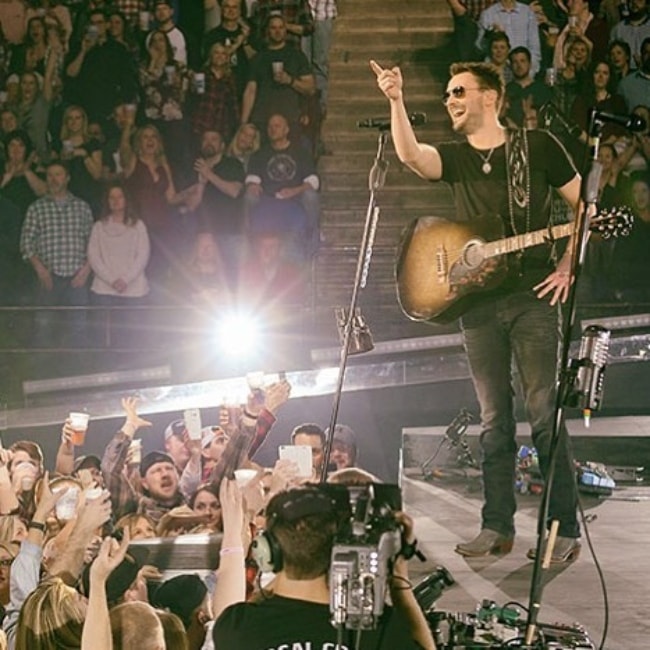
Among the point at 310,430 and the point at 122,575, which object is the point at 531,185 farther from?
the point at 122,575

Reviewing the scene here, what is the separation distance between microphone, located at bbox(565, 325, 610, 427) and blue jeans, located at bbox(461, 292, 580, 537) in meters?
0.58

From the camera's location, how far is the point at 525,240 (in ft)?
16.5

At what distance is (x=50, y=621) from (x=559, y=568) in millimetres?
1807

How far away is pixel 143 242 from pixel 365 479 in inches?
116

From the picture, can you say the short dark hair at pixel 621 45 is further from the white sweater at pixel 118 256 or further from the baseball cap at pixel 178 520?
the baseball cap at pixel 178 520

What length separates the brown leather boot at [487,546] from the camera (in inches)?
194

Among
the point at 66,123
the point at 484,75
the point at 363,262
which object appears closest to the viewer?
the point at 484,75

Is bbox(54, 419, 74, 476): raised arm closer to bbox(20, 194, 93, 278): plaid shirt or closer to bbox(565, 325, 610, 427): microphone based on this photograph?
bbox(20, 194, 93, 278): plaid shirt

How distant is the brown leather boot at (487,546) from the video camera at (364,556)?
118cm

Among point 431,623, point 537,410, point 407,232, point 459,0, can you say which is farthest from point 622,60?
point 431,623

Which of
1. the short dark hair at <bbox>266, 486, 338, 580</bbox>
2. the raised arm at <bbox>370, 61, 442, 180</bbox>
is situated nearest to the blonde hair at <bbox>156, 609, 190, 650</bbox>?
the short dark hair at <bbox>266, 486, 338, 580</bbox>

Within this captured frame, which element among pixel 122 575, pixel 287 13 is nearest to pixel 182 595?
pixel 122 575

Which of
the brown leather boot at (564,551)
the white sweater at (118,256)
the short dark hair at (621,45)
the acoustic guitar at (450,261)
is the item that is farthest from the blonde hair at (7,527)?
the short dark hair at (621,45)

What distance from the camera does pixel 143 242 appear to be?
22.9ft
